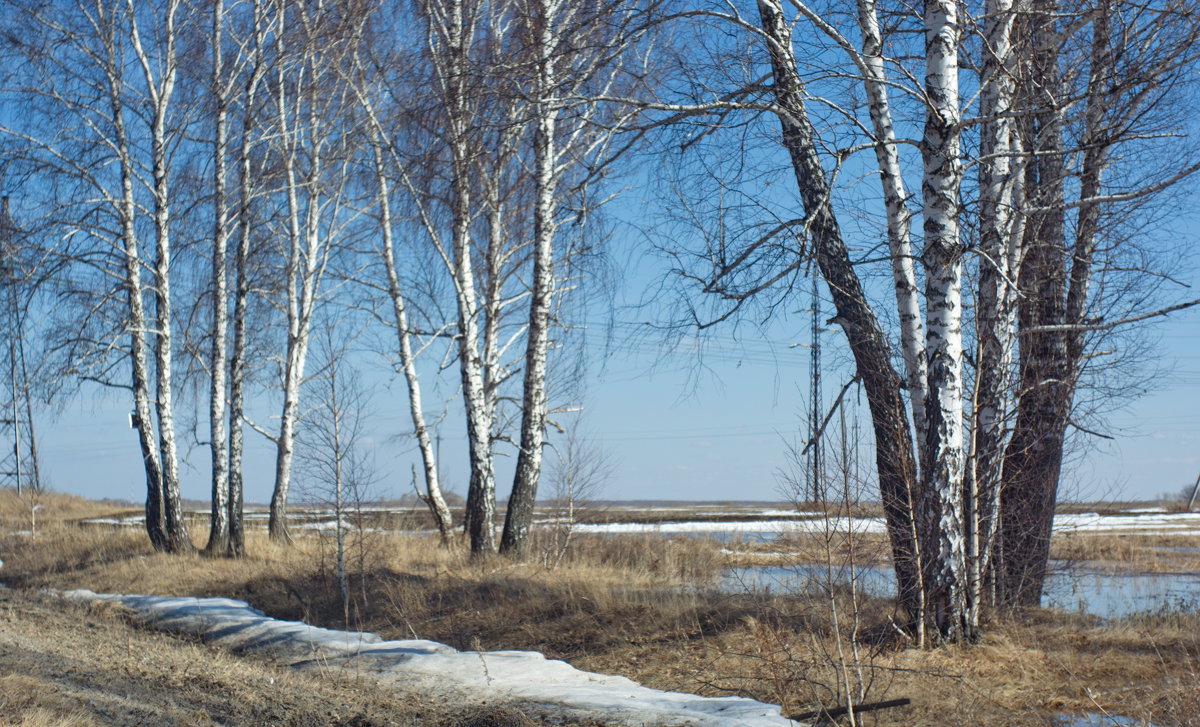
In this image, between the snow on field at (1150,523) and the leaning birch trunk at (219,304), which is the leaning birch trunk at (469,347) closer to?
the leaning birch trunk at (219,304)

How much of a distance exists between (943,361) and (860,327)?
1095 millimetres

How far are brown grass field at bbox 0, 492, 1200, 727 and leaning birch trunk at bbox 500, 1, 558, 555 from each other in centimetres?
70

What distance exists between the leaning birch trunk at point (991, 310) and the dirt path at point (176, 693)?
398cm

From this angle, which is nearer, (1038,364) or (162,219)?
(1038,364)

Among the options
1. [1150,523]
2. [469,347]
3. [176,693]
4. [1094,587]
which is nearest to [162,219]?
[469,347]

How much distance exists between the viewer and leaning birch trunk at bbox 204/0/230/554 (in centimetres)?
1644

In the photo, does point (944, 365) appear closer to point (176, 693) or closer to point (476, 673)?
point (476, 673)

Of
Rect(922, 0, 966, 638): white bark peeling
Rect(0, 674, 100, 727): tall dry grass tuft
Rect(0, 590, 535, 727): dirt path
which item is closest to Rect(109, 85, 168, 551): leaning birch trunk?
Rect(0, 590, 535, 727): dirt path

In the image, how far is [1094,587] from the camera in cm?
1209

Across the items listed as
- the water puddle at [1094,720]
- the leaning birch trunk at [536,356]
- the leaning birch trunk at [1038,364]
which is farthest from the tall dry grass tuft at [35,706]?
the leaning birch trunk at [536,356]

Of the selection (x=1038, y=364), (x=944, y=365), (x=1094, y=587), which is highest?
(x=1038, y=364)

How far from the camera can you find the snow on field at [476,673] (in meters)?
6.06

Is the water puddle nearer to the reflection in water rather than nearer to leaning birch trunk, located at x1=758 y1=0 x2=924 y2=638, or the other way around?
leaning birch trunk, located at x1=758 y1=0 x2=924 y2=638

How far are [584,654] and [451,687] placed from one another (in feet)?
5.96
